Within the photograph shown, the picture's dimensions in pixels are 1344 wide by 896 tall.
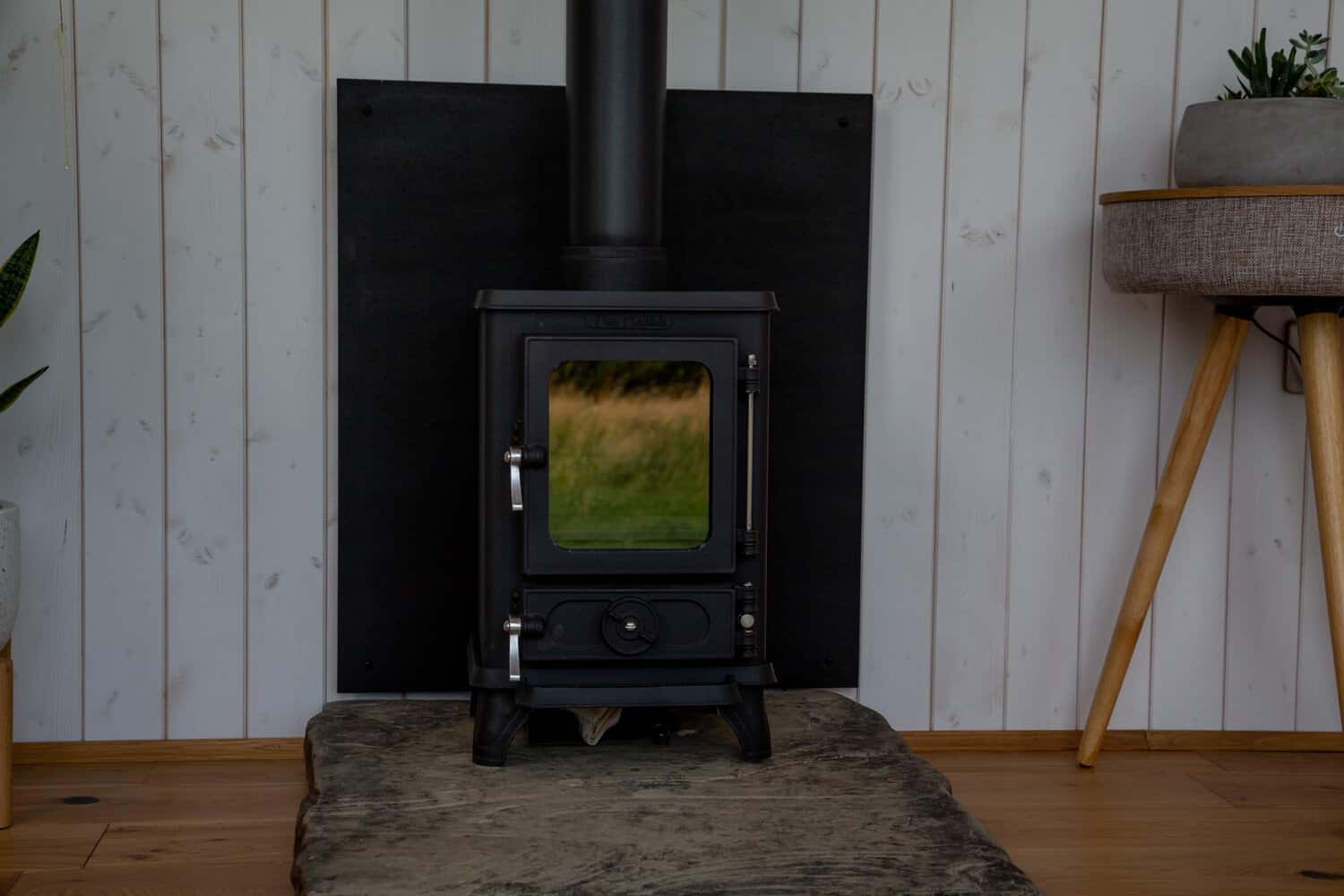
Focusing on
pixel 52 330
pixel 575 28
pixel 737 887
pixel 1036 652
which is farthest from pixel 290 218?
pixel 1036 652

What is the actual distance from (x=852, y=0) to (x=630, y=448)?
3.20 ft

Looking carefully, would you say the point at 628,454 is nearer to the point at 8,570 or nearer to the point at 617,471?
the point at 617,471

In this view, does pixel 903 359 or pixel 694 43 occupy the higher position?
pixel 694 43

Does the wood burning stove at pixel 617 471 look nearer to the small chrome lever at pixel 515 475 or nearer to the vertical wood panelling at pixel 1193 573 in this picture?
the small chrome lever at pixel 515 475

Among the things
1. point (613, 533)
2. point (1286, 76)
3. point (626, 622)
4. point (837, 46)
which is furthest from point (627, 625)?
point (1286, 76)

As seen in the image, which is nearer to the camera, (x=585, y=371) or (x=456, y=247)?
(x=585, y=371)

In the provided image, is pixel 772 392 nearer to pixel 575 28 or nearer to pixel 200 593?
pixel 575 28

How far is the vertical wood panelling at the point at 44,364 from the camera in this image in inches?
95.0

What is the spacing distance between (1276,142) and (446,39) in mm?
1386

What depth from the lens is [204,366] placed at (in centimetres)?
249

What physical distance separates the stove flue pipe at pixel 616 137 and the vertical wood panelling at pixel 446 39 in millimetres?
313

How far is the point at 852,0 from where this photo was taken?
2582mm

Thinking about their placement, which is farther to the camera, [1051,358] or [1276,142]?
[1051,358]

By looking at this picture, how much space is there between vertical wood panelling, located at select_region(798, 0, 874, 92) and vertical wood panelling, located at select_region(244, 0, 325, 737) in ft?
2.79
